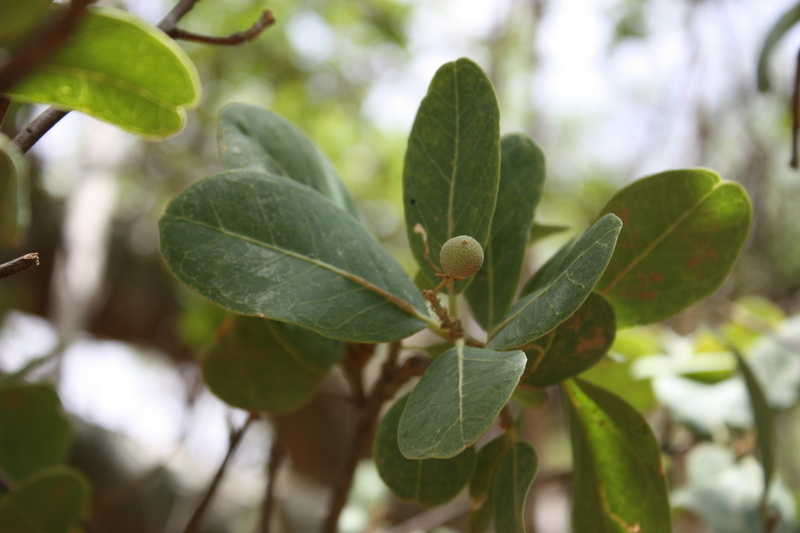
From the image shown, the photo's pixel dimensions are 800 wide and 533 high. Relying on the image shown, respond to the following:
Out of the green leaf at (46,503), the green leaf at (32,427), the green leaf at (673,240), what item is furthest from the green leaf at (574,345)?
the green leaf at (32,427)

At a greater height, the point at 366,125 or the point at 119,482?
the point at 366,125

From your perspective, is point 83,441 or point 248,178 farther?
point 83,441

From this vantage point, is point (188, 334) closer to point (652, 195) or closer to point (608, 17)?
point (652, 195)

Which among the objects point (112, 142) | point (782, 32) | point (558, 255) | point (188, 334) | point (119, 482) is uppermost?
Answer: point (782, 32)

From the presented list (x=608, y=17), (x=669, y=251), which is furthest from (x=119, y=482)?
(x=608, y=17)

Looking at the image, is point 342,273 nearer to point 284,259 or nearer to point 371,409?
point 284,259

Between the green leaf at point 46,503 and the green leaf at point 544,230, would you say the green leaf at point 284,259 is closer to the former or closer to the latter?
the green leaf at point 544,230

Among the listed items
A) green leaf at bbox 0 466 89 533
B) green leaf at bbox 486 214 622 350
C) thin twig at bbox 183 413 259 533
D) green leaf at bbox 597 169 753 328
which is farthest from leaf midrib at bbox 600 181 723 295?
green leaf at bbox 0 466 89 533
